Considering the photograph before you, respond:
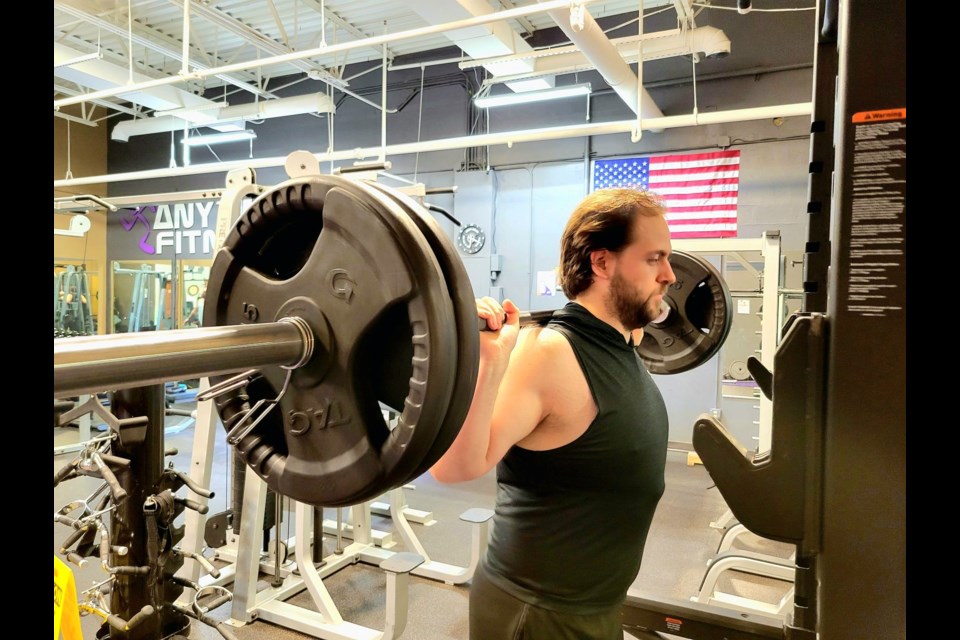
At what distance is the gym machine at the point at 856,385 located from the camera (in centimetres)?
87

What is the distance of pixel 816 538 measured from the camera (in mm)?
967

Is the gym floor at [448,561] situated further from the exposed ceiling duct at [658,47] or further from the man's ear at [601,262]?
the exposed ceiling duct at [658,47]

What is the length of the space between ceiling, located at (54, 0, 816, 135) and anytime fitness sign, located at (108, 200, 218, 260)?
4.90 ft

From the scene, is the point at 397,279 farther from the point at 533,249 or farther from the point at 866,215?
the point at 533,249

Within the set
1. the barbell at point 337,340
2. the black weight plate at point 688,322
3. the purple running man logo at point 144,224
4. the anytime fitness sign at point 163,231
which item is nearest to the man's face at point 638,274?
the barbell at point 337,340

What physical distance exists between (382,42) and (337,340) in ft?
14.0

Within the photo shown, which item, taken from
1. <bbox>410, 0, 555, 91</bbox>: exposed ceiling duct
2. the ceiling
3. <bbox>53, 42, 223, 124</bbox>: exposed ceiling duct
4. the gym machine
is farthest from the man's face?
<bbox>53, 42, 223, 124</bbox>: exposed ceiling duct

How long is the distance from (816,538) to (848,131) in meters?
0.61

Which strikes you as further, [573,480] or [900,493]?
[573,480]

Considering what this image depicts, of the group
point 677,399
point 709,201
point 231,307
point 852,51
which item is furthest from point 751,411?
point 231,307

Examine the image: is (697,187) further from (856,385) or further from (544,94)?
(856,385)

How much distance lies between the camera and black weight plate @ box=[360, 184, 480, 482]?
1.94ft

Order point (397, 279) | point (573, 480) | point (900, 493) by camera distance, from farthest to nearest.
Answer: point (573, 480)
point (900, 493)
point (397, 279)

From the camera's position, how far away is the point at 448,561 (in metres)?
3.71
